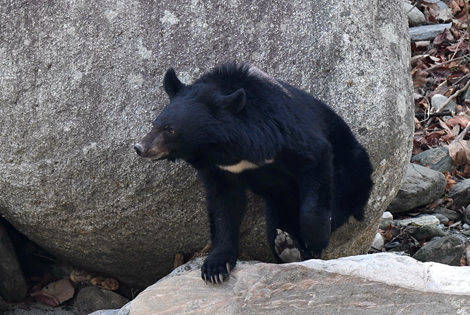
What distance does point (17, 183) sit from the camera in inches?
204

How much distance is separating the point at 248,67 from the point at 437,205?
3081 mm

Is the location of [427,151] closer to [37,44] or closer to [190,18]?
[190,18]

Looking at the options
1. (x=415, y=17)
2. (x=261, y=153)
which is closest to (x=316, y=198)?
(x=261, y=153)

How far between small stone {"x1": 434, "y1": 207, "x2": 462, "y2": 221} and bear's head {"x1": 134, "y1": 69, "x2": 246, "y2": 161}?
3.16 meters

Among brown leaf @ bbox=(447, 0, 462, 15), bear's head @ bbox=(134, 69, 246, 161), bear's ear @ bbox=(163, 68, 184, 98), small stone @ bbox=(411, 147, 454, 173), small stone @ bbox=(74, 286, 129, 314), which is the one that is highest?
bear's ear @ bbox=(163, 68, 184, 98)

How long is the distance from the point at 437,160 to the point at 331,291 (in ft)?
13.0

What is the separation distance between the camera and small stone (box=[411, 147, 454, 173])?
7480 millimetres

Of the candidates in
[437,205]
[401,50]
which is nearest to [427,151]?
[437,205]

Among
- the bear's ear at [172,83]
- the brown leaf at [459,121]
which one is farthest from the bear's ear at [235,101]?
the brown leaf at [459,121]

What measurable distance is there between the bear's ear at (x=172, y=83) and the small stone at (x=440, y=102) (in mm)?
4642

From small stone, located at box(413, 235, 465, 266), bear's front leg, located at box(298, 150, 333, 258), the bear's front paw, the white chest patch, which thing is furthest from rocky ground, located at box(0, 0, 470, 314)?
the white chest patch

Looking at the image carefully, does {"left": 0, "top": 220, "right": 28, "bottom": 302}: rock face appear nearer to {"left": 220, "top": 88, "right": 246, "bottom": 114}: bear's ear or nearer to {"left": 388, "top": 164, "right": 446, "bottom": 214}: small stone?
{"left": 220, "top": 88, "right": 246, "bottom": 114}: bear's ear

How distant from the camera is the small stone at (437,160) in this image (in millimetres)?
7480

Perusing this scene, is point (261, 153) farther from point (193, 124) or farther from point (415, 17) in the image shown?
point (415, 17)
